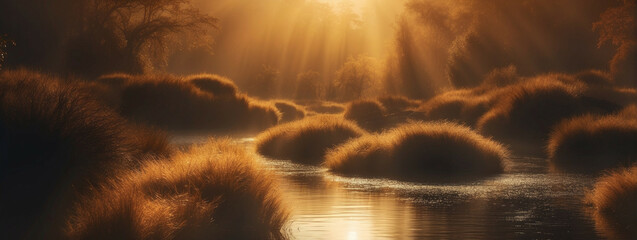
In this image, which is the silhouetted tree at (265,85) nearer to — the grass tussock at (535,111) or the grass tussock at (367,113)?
the grass tussock at (367,113)

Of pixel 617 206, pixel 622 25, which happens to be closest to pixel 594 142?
pixel 617 206

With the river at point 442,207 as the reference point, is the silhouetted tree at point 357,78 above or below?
above

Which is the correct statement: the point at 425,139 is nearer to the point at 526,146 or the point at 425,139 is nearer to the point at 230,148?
A: the point at 230,148

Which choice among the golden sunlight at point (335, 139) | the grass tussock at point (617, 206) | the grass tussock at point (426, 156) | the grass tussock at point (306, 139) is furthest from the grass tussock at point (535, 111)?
the grass tussock at point (617, 206)

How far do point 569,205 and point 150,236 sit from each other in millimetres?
8758

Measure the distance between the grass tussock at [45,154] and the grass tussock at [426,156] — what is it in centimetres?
907

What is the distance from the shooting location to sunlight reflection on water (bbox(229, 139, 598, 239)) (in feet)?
41.4

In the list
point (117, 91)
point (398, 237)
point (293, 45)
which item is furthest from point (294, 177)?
point (293, 45)

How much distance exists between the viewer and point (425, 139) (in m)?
22.4

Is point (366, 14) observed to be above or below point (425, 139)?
above

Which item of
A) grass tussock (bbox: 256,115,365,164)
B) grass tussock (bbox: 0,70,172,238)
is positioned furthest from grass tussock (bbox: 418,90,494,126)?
grass tussock (bbox: 0,70,172,238)

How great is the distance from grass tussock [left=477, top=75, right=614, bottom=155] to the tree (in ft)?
74.3

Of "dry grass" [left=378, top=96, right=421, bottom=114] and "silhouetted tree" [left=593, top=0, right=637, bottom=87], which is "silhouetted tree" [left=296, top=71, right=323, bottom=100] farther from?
"silhouetted tree" [left=593, top=0, right=637, bottom=87]

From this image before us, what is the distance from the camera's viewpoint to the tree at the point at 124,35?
153ft
